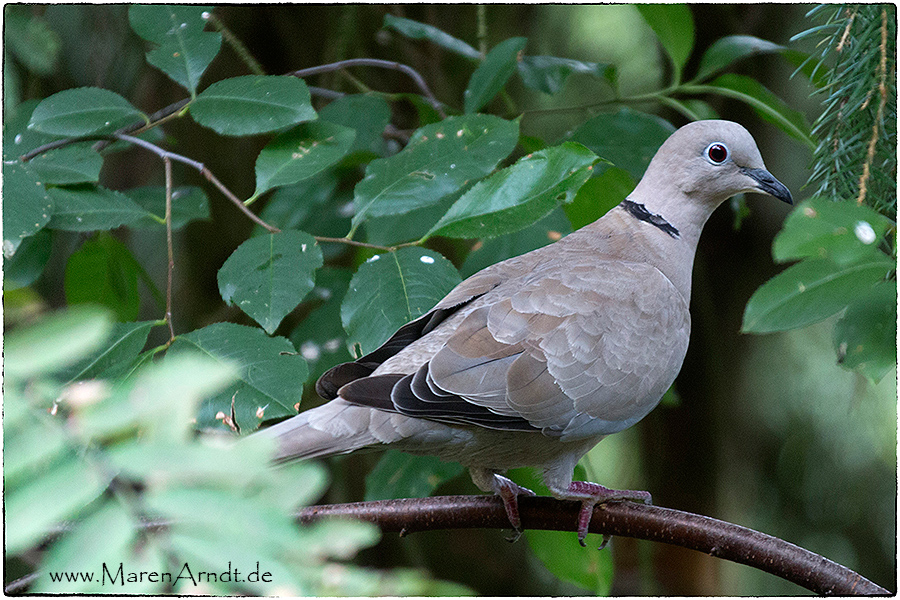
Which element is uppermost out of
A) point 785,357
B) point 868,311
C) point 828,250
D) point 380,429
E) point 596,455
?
point 828,250

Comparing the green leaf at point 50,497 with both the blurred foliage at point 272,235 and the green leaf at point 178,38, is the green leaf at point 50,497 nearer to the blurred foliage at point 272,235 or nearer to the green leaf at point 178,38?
the blurred foliage at point 272,235

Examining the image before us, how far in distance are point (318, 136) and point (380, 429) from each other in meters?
0.56

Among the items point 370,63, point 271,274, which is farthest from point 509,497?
point 370,63

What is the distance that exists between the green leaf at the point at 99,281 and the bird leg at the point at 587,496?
0.82 meters

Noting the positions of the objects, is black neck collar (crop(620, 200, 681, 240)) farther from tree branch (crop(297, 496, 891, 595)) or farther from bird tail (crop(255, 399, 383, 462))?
bird tail (crop(255, 399, 383, 462))

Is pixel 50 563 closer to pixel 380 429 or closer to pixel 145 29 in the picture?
pixel 380 429

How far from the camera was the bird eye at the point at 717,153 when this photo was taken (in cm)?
120

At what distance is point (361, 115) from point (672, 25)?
611 millimetres

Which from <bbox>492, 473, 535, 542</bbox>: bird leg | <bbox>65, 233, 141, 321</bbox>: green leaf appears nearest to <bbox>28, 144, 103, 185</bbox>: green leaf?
<bbox>65, 233, 141, 321</bbox>: green leaf

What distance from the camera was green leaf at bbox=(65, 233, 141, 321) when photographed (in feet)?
4.57

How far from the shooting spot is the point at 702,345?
2.16 meters

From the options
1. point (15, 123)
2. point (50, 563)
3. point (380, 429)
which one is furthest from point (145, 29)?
point (50, 563)

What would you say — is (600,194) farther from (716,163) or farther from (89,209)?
(89,209)

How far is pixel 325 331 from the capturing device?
147 centimetres
